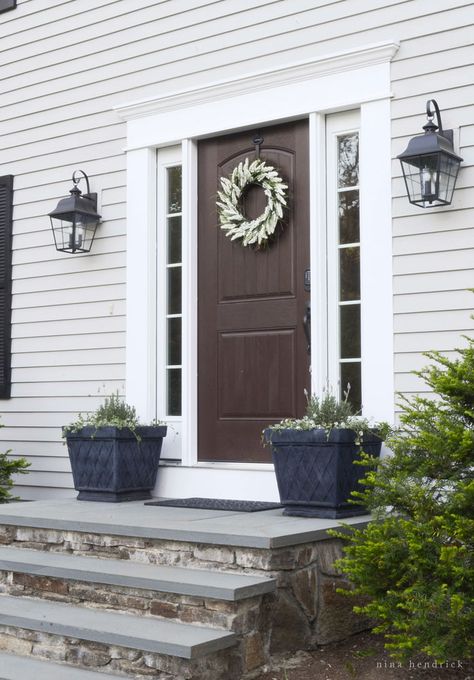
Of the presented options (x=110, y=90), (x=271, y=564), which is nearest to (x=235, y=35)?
(x=110, y=90)

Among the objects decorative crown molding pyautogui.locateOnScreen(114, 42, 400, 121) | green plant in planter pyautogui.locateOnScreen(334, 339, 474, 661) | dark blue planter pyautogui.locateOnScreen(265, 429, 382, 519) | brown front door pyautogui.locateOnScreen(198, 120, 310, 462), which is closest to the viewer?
green plant in planter pyautogui.locateOnScreen(334, 339, 474, 661)

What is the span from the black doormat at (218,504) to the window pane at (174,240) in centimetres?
147

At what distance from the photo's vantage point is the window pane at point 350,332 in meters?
4.95

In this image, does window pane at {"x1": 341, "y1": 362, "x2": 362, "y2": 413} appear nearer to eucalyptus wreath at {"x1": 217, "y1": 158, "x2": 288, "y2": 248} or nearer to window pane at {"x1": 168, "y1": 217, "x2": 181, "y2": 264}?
eucalyptus wreath at {"x1": 217, "y1": 158, "x2": 288, "y2": 248}

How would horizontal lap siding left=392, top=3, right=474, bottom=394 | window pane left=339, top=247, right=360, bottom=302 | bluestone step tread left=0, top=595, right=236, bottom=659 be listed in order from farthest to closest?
window pane left=339, top=247, right=360, bottom=302
horizontal lap siding left=392, top=3, right=474, bottom=394
bluestone step tread left=0, top=595, right=236, bottom=659

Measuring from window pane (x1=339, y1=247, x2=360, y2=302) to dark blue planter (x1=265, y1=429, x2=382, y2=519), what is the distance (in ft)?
2.84

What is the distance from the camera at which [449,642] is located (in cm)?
322

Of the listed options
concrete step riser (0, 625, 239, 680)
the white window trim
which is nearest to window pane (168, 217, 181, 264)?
the white window trim

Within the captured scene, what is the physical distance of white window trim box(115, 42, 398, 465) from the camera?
15.7ft

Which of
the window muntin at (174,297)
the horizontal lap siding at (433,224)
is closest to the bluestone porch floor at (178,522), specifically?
the window muntin at (174,297)

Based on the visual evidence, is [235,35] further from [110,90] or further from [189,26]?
[110,90]

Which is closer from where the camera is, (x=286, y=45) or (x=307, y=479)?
(x=307, y=479)

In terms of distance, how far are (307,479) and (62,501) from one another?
1.68m

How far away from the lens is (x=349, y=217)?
5.04 m
